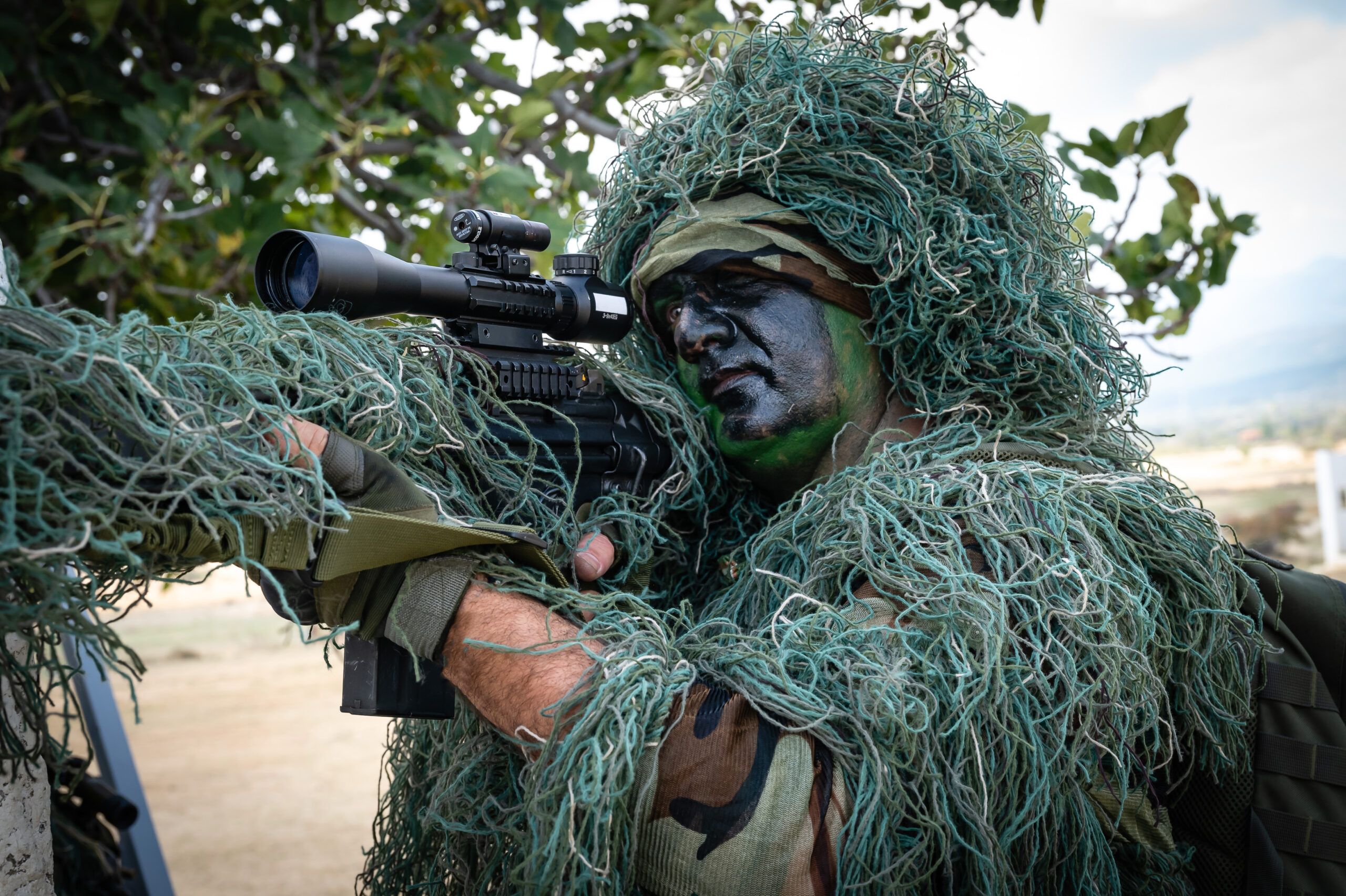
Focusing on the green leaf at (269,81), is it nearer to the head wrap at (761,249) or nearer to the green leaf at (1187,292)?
the head wrap at (761,249)

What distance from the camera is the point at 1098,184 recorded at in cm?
188

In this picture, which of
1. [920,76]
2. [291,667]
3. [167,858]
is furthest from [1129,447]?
[291,667]

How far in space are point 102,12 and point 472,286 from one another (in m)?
1.42

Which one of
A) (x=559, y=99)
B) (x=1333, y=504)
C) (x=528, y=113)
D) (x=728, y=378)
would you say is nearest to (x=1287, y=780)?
(x=728, y=378)

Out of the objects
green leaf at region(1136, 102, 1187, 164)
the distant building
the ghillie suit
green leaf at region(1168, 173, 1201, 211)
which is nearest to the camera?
the ghillie suit

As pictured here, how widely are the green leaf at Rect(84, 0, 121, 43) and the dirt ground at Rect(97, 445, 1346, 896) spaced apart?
1.36 m

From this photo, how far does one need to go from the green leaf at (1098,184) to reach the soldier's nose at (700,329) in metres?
0.96

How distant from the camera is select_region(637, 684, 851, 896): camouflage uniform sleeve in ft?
2.92

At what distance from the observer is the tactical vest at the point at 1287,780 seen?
3.67ft

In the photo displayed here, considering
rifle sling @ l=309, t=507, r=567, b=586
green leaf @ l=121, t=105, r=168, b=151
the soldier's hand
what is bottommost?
the soldier's hand

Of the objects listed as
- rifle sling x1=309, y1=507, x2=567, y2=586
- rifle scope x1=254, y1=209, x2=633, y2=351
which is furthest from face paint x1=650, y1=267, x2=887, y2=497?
rifle sling x1=309, y1=507, x2=567, y2=586

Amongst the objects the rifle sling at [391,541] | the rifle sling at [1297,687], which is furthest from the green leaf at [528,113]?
the rifle sling at [1297,687]

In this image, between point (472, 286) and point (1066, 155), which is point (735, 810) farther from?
point (1066, 155)

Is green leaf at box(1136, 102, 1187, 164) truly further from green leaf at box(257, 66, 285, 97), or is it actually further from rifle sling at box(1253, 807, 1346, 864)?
green leaf at box(257, 66, 285, 97)
